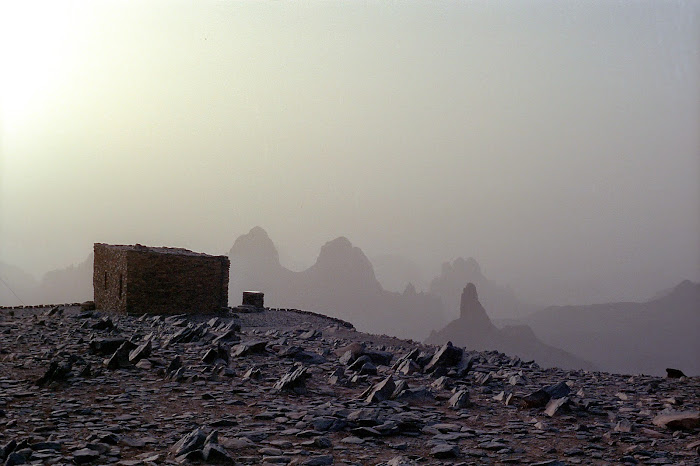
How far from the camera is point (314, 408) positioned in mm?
9164

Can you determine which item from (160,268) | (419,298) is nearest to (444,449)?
(160,268)

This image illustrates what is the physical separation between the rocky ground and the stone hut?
875 centimetres

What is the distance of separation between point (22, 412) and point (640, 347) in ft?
432

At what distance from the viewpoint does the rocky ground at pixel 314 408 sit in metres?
7.43

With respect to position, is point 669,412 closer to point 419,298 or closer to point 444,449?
point 444,449

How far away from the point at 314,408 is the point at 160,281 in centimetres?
1735

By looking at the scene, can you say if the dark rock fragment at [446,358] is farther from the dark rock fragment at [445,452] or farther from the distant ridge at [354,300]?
the distant ridge at [354,300]

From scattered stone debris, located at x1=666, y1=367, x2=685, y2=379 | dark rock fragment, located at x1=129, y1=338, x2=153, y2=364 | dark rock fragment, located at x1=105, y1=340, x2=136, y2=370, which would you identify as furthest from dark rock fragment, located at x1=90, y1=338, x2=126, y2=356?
scattered stone debris, located at x1=666, y1=367, x2=685, y2=379

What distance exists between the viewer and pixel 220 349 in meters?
13.1

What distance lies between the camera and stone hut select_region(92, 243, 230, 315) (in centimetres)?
2447

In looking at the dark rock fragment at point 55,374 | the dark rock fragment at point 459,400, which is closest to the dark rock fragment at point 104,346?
the dark rock fragment at point 55,374

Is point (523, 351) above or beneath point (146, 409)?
beneath

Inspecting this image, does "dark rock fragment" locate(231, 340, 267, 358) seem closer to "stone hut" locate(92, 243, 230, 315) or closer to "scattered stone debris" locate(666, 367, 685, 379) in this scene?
"scattered stone debris" locate(666, 367, 685, 379)

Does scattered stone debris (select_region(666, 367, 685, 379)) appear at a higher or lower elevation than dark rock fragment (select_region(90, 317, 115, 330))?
lower
